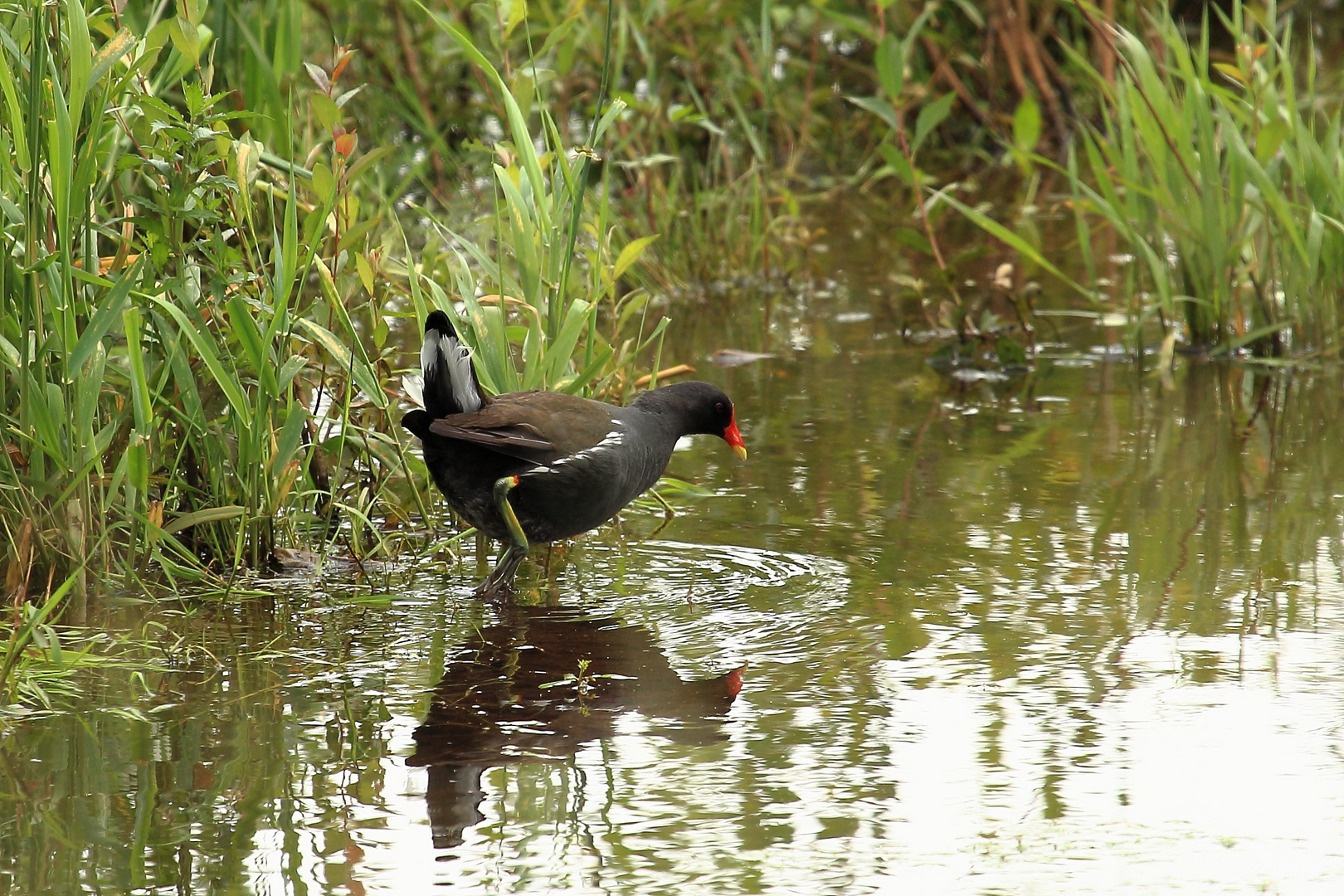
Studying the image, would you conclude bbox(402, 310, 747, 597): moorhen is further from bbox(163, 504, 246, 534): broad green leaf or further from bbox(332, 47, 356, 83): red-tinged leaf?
bbox(332, 47, 356, 83): red-tinged leaf

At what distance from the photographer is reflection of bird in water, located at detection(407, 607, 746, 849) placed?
2.99 m

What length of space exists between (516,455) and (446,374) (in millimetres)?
243

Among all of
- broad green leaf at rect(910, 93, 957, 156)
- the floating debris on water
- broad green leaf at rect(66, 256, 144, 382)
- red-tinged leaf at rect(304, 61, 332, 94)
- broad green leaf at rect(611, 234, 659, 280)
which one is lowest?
the floating debris on water

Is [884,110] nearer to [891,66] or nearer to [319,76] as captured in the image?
[891,66]

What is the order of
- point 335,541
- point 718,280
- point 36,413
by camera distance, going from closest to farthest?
point 36,413, point 335,541, point 718,280

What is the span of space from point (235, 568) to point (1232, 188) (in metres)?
3.77

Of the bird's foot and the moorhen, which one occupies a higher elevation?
the moorhen

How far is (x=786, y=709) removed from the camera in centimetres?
326

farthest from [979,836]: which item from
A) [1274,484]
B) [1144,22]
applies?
[1144,22]

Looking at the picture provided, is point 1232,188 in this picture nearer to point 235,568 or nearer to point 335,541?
point 335,541

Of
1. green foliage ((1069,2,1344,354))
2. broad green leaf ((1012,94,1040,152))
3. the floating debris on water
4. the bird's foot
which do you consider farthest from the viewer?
broad green leaf ((1012,94,1040,152))

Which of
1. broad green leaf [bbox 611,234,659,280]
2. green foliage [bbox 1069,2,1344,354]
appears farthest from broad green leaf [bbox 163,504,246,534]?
green foliage [bbox 1069,2,1344,354]

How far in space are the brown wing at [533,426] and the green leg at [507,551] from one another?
88mm

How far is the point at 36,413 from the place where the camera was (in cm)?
336
